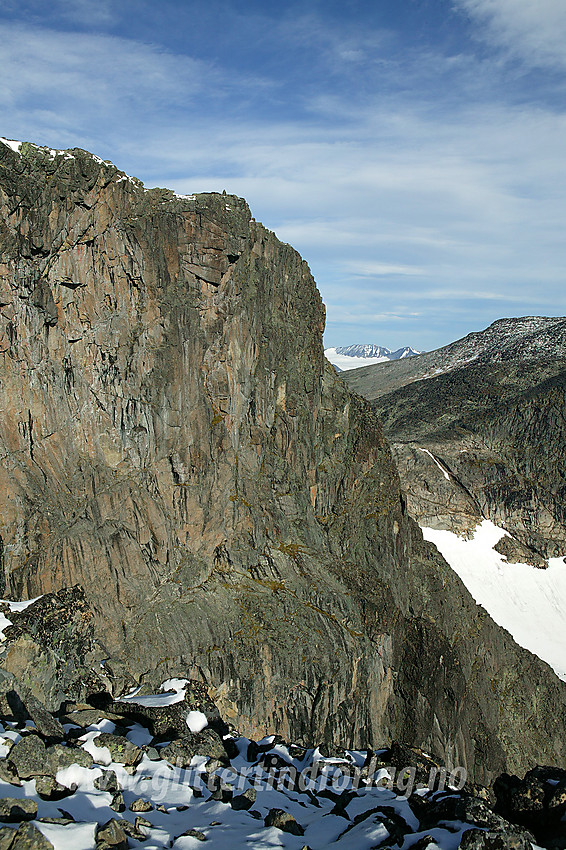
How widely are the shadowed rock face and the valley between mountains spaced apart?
4.8 inches

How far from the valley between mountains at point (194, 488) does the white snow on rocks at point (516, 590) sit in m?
30.2

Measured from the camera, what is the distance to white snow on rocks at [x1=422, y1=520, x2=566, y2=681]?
7612 centimetres

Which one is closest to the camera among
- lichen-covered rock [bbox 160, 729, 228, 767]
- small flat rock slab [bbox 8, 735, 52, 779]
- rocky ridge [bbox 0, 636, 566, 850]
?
rocky ridge [bbox 0, 636, 566, 850]

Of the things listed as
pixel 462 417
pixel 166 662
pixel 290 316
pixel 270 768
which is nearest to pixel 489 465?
pixel 462 417

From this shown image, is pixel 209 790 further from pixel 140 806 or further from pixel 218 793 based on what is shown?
pixel 140 806

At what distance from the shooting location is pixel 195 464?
35.7 m

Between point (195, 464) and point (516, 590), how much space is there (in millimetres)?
61453

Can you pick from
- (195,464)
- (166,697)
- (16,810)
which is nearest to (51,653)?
(166,697)

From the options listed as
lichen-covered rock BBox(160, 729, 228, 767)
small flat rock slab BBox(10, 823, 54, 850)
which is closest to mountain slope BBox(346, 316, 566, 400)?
lichen-covered rock BBox(160, 729, 228, 767)

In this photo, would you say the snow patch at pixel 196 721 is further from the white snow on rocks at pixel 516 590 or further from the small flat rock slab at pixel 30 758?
the white snow on rocks at pixel 516 590

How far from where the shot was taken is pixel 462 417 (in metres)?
106

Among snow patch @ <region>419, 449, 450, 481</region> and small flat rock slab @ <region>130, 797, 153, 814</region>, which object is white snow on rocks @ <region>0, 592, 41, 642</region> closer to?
small flat rock slab @ <region>130, 797, 153, 814</region>

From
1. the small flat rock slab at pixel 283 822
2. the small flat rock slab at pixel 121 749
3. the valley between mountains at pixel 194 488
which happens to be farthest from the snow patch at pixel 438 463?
the small flat rock slab at pixel 283 822

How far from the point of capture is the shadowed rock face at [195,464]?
30.0 meters
